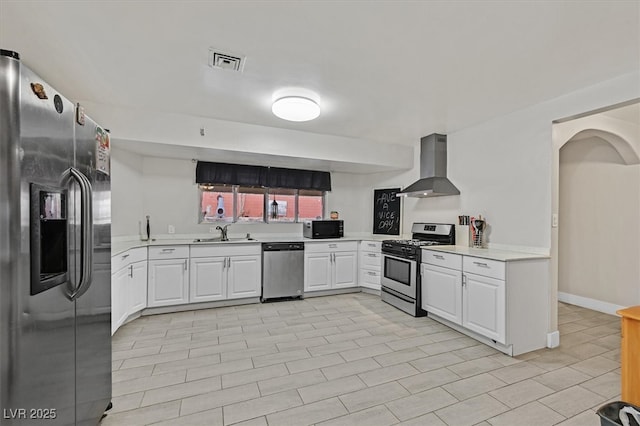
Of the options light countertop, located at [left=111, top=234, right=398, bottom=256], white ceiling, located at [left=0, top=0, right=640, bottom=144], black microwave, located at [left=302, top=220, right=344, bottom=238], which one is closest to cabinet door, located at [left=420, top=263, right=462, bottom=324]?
light countertop, located at [left=111, top=234, right=398, bottom=256]

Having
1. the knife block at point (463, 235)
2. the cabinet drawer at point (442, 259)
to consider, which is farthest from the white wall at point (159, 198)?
the knife block at point (463, 235)

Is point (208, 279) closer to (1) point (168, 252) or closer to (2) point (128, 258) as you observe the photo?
(1) point (168, 252)

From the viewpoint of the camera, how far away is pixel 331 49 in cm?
206

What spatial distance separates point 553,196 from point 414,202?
2.07 m

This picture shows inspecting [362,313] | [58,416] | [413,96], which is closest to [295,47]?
[413,96]

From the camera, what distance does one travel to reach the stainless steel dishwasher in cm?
419

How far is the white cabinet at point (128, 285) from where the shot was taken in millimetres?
2803

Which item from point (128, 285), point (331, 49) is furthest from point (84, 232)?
point (128, 285)

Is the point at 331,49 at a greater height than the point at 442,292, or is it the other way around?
the point at 331,49

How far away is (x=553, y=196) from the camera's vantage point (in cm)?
291

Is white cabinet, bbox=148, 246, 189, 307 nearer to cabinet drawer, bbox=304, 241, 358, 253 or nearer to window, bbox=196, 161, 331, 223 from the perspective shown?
window, bbox=196, 161, 331, 223

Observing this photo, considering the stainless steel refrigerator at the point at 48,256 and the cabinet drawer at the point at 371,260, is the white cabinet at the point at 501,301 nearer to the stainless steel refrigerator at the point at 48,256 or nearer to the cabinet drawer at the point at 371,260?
the cabinet drawer at the point at 371,260

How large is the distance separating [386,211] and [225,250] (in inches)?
112

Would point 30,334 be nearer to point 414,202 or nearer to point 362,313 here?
point 362,313
